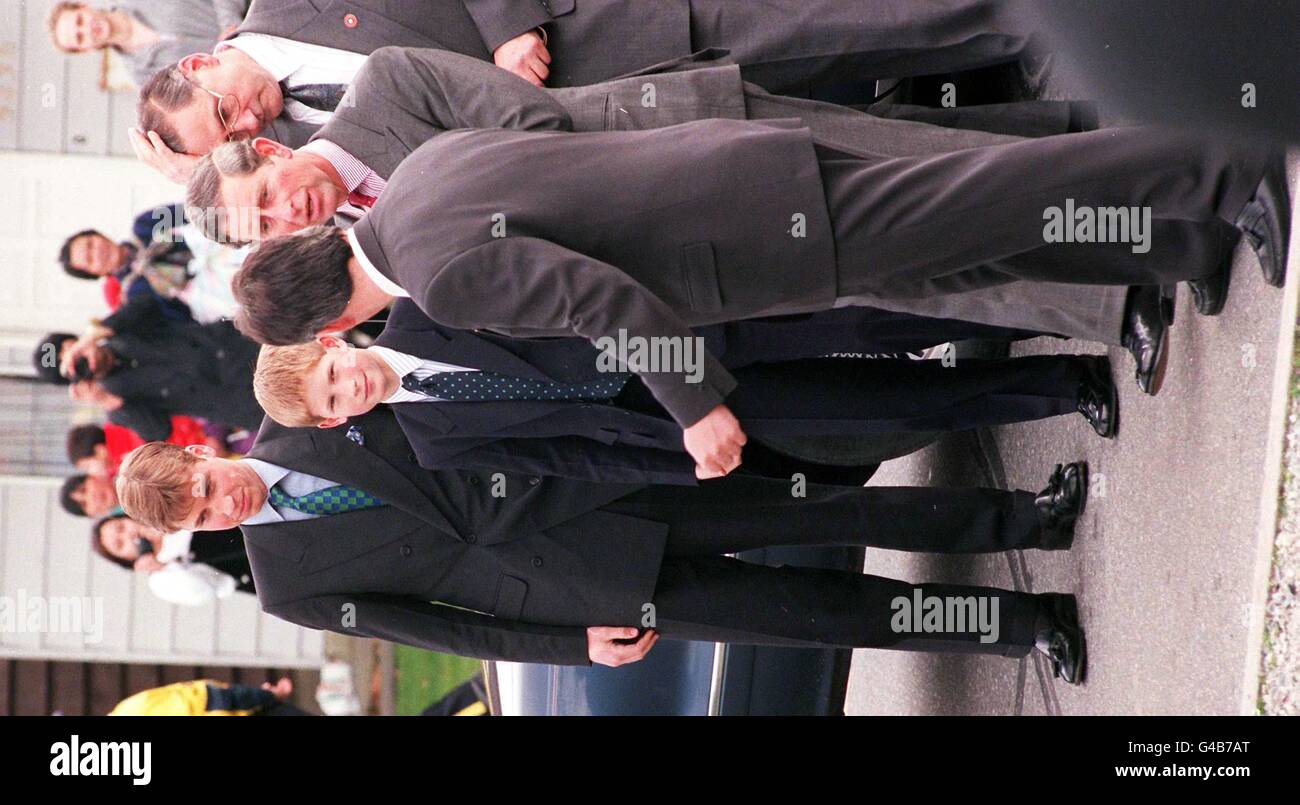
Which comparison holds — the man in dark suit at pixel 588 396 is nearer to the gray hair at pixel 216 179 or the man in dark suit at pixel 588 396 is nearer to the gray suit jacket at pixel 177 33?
the gray hair at pixel 216 179

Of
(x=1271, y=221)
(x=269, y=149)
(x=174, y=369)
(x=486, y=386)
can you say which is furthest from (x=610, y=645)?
(x=174, y=369)

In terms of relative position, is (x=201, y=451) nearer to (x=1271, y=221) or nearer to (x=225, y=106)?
(x=225, y=106)

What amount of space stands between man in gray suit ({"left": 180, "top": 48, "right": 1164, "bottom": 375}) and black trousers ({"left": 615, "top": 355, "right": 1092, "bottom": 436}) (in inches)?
13.0

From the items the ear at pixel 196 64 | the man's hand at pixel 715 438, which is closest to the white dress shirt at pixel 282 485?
the ear at pixel 196 64

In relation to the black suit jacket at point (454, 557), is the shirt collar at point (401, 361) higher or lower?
higher

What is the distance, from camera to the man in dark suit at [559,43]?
3215mm

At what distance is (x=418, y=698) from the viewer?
10562mm

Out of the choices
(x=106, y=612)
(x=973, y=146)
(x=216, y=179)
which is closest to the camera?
(x=973, y=146)

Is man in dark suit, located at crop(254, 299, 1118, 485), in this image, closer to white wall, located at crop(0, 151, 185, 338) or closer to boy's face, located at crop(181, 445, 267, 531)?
boy's face, located at crop(181, 445, 267, 531)

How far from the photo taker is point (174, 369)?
5.96 m

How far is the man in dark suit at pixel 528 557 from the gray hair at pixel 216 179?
622mm

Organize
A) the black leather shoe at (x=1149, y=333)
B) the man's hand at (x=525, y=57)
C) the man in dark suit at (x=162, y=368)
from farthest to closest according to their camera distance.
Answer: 1. the man in dark suit at (x=162, y=368)
2. the man's hand at (x=525, y=57)
3. the black leather shoe at (x=1149, y=333)

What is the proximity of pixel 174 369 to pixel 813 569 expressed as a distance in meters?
3.55

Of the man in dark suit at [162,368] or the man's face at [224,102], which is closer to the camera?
the man's face at [224,102]
